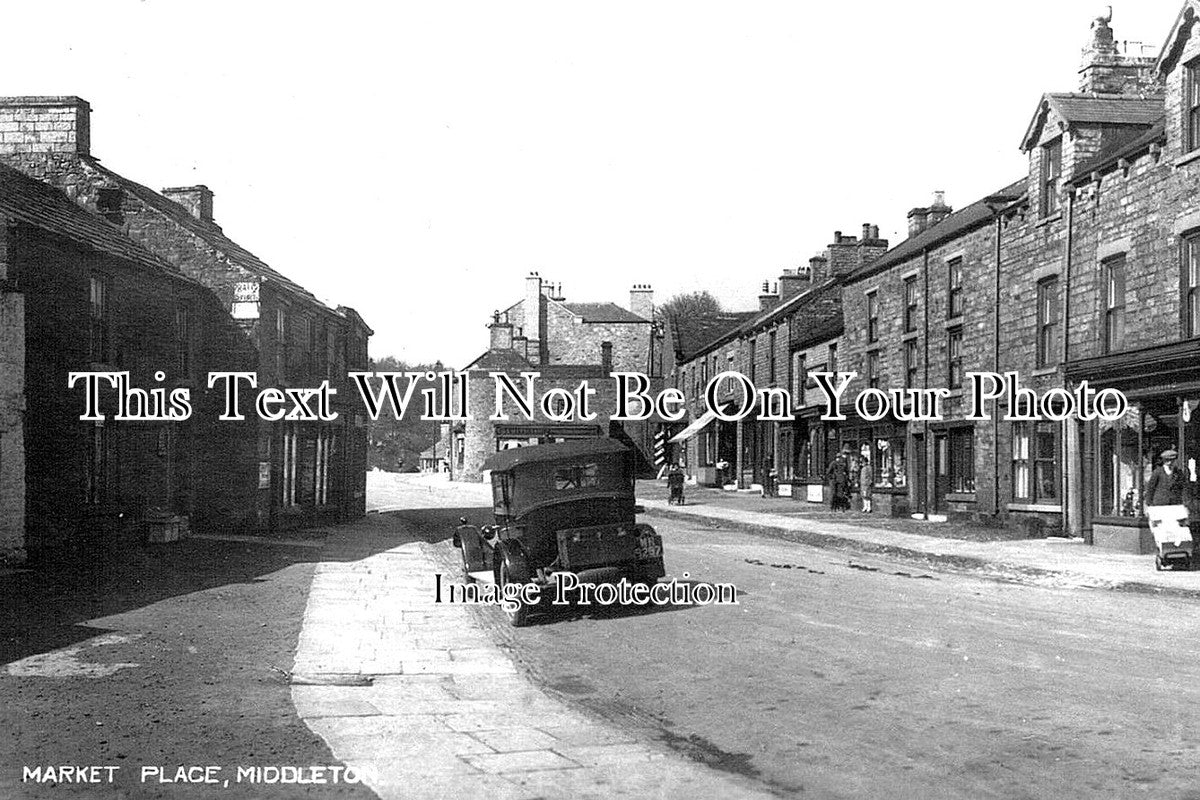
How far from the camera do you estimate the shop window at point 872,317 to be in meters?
34.3

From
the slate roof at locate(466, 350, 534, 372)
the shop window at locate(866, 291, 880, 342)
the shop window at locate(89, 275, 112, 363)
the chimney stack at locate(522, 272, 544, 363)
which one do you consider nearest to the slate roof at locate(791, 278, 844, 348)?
the shop window at locate(866, 291, 880, 342)

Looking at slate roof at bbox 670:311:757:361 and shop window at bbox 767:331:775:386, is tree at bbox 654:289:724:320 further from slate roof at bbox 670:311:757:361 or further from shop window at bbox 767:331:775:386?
shop window at bbox 767:331:775:386

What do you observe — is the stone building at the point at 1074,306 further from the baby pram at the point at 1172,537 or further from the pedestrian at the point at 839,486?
the baby pram at the point at 1172,537

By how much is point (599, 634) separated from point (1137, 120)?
18.3 meters

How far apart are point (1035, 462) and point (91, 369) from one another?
18965mm

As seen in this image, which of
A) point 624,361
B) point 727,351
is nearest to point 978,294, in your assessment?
point 727,351

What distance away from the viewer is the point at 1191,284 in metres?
18.9

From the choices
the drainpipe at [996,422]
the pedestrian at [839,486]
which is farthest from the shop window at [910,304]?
the drainpipe at [996,422]

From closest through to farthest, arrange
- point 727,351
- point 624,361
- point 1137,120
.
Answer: point 1137,120 < point 727,351 < point 624,361

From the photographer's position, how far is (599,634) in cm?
1124

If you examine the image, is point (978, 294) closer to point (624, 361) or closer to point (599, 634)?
point (599, 634)

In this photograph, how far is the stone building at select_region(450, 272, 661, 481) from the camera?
62.6 m

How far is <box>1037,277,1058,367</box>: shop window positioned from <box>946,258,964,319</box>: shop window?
440 centimetres

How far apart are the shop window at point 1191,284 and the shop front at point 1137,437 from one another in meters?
0.92
